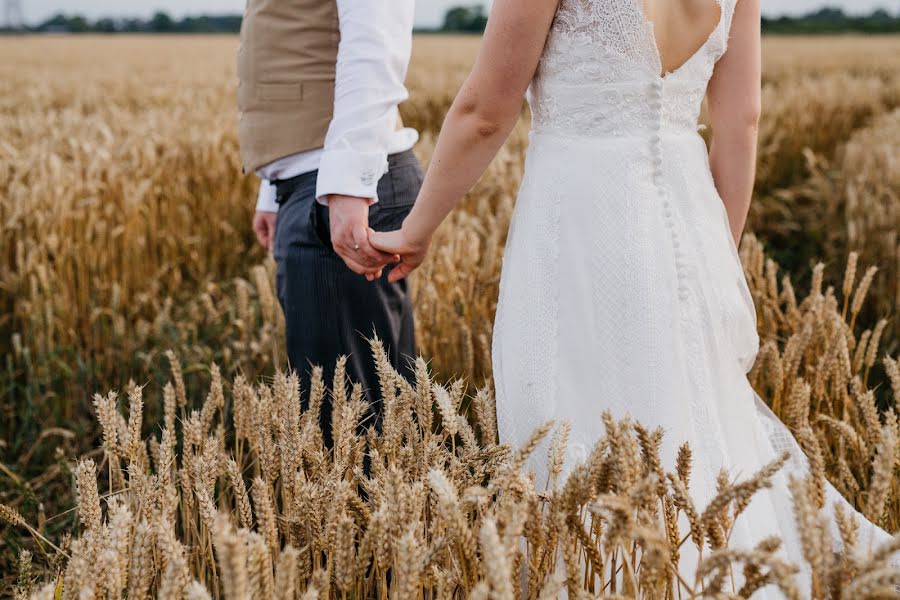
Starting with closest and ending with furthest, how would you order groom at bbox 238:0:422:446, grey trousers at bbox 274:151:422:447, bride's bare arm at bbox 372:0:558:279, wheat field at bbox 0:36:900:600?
wheat field at bbox 0:36:900:600 < bride's bare arm at bbox 372:0:558:279 < groom at bbox 238:0:422:446 < grey trousers at bbox 274:151:422:447

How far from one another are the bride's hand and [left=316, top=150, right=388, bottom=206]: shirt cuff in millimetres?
90

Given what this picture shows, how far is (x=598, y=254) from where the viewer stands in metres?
1.46

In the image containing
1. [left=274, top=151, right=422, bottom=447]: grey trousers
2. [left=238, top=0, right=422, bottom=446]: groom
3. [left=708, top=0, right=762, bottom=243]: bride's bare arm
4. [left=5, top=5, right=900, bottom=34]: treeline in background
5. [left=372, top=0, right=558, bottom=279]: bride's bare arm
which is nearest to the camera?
[left=372, top=0, right=558, bottom=279]: bride's bare arm

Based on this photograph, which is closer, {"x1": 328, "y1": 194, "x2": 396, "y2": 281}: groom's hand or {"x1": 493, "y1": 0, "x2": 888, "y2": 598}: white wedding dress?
{"x1": 493, "y1": 0, "x2": 888, "y2": 598}: white wedding dress

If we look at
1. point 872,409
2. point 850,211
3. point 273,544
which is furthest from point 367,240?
point 850,211

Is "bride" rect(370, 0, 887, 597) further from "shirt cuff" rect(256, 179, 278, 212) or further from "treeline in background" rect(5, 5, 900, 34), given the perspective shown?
"treeline in background" rect(5, 5, 900, 34)

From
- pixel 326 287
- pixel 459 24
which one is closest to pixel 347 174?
pixel 326 287

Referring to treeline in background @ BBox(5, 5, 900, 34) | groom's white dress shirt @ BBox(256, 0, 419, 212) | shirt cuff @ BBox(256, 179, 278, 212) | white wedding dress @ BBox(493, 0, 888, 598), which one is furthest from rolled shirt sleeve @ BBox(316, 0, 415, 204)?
treeline in background @ BBox(5, 5, 900, 34)

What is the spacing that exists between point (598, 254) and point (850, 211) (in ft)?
10.7

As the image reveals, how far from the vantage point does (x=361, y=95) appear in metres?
1.69

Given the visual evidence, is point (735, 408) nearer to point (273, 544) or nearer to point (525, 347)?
point (525, 347)

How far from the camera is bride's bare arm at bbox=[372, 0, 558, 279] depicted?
53.0 inches

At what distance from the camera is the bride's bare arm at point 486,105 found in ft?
4.42

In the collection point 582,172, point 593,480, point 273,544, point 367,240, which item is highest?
point 582,172
